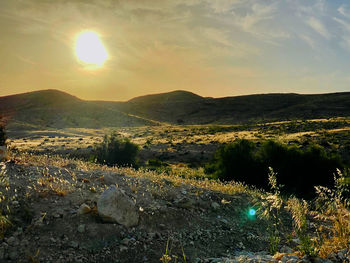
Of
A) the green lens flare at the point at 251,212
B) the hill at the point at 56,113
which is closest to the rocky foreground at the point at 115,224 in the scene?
the green lens flare at the point at 251,212

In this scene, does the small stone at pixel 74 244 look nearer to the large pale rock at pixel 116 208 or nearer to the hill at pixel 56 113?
the large pale rock at pixel 116 208

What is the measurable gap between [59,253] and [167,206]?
342 centimetres

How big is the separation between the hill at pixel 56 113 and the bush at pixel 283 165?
82.3m

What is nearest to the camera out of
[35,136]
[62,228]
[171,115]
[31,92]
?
[62,228]

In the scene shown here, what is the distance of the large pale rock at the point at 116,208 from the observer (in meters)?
6.50

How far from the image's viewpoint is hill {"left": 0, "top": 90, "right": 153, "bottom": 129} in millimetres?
106200

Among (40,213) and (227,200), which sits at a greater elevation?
(40,213)

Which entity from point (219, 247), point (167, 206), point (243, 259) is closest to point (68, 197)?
point (167, 206)

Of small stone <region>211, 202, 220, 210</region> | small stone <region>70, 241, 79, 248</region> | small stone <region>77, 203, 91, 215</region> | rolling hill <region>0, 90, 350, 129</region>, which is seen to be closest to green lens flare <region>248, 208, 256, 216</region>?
small stone <region>211, 202, 220, 210</region>

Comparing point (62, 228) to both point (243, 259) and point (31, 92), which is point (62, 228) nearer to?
point (243, 259)

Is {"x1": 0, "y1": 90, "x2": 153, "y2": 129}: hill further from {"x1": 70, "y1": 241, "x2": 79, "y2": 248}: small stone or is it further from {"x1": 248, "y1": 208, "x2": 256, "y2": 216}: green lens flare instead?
{"x1": 70, "y1": 241, "x2": 79, "y2": 248}: small stone

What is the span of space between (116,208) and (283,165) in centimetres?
1579

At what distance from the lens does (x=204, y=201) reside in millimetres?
9352

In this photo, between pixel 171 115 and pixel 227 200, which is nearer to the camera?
pixel 227 200
